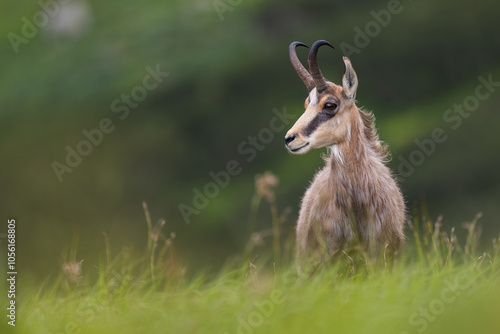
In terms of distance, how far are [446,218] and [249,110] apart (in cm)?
2877

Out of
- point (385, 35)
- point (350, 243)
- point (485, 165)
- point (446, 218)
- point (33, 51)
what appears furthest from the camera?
point (33, 51)

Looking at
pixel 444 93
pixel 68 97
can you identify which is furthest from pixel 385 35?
pixel 68 97

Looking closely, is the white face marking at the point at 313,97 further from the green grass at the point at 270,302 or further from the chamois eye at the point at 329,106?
the green grass at the point at 270,302

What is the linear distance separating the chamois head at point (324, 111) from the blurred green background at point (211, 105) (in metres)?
58.7

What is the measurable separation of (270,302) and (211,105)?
293ft

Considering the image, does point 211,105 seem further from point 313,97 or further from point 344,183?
point 344,183

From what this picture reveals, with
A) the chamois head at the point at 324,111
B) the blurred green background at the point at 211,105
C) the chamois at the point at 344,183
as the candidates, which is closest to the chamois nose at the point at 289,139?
the chamois at the point at 344,183

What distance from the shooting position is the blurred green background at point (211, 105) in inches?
3216

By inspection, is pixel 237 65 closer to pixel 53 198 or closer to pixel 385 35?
pixel 385 35

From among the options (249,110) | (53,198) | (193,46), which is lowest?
(53,198)

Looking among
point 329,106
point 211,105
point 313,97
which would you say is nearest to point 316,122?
point 329,106

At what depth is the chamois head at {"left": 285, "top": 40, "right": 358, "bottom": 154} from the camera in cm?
1288

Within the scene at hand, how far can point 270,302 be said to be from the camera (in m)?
8.26

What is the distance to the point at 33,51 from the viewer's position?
112 meters
